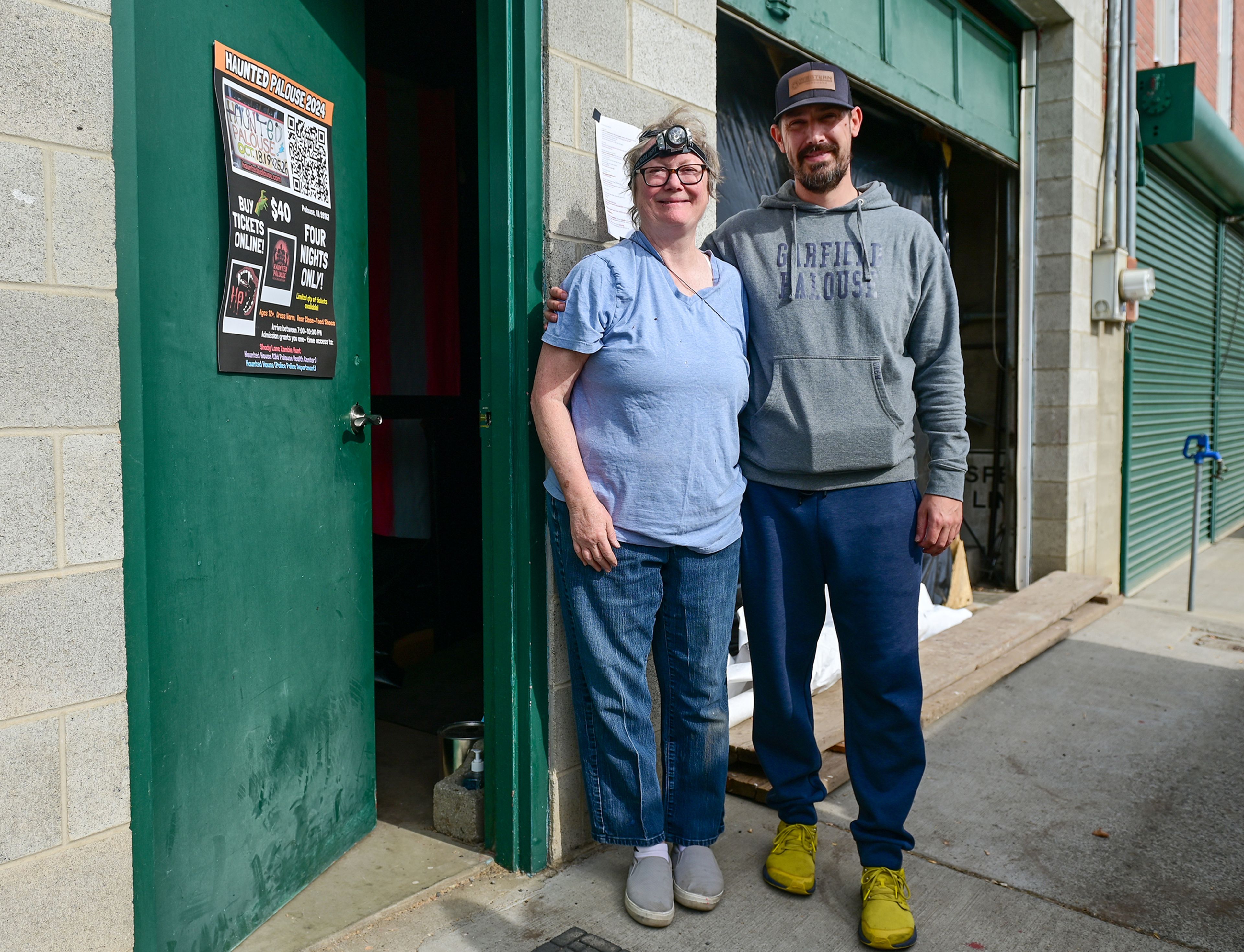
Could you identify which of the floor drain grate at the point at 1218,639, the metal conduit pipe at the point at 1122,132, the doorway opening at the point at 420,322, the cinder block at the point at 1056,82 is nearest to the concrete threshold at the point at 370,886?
the doorway opening at the point at 420,322

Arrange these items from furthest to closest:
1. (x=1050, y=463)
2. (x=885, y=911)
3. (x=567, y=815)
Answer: (x=1050, y=463), (x=567, y=815), (x=885, y=911)

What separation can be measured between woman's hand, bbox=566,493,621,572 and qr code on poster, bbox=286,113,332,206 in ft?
3.60

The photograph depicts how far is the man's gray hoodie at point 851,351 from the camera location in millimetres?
2584

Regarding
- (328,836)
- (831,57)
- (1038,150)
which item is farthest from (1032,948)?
(1038,150)

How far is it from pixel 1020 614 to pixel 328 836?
4156mm

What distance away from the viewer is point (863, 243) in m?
2.61

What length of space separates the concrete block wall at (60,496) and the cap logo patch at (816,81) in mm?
1670

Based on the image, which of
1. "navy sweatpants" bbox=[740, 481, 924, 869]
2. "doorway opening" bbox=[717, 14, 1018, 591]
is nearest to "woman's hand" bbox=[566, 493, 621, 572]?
"navy sweatpants" bbox=[740, 481, 924, 869]

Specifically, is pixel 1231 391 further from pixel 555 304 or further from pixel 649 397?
pixel 555 304

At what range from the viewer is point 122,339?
192cm

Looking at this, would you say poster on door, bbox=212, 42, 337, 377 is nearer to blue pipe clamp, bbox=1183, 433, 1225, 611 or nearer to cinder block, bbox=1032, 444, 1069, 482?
cinder block, bbox=1032, 444, 1069, 482

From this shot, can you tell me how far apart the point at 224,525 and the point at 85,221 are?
79 centimetres

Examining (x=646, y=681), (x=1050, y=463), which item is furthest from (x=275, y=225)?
(x=1050, y=463)

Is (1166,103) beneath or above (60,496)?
above
